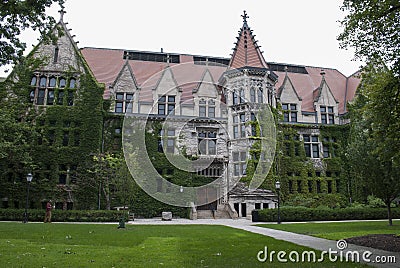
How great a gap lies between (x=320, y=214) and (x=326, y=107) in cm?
1622

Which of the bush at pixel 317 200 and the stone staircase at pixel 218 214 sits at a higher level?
the bush at pixel 317 200

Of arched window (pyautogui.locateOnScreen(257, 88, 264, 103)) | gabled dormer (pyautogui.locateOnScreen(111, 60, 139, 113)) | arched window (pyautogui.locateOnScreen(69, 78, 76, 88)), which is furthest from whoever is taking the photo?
gabled dormer (pyautogui.locateOnScreen(111, 60, 139, 113))

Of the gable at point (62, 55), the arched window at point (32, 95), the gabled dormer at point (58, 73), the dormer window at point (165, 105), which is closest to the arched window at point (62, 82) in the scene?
the gabled dormer at point (58, 73)

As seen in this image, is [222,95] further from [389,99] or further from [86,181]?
[389,99]

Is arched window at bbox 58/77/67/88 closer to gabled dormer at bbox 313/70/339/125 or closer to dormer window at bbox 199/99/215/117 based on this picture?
dormer window at bbox 199/99/215/117

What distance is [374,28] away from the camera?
39.9 feet

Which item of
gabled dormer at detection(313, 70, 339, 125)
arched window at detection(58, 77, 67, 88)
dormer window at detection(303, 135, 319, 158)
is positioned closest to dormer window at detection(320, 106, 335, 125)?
gabled dormer at detection(313, 70, 339, 125)

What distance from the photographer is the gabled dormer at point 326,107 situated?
1570 inches

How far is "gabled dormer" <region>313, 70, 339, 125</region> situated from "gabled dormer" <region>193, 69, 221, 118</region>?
1173cm

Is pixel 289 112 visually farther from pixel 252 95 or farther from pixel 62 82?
pixel 62 82

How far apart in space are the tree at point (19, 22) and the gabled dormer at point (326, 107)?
32403 millimetres

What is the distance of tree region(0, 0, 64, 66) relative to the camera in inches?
465

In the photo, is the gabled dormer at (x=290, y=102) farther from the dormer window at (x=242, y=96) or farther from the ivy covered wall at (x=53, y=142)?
the ivy covered wall at (x=53, y=142)

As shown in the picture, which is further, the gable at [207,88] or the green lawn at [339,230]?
the gable at [207,88]
